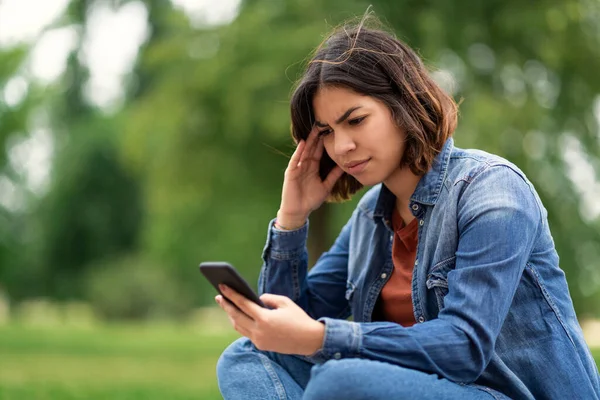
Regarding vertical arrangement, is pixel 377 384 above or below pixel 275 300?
below

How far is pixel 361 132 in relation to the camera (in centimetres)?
246

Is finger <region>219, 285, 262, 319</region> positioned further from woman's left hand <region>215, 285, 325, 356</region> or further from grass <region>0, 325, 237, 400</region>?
grass <region>0, 325, 237, 400</region>

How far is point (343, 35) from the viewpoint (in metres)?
2.59

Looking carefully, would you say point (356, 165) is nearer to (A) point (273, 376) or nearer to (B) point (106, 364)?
(A) point (273, 376)

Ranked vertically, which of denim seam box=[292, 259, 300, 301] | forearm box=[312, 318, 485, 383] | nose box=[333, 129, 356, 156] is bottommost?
forearm box=[312, 318, 485, 383]

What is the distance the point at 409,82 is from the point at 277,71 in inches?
186

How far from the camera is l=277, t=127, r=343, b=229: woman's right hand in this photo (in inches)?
113

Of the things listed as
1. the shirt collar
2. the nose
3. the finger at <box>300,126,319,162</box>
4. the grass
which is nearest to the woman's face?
the nose

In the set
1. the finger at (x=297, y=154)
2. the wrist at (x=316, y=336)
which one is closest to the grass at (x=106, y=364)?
the finger at (x=297, y=154)

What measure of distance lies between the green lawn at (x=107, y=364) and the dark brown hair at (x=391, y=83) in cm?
374

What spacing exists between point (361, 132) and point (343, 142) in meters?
0.06

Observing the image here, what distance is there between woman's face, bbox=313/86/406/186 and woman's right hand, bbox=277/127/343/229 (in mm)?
318

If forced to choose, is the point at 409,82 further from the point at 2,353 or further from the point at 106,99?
the point at 106,99

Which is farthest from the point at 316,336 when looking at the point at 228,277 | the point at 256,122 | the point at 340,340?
the point at 256,122
